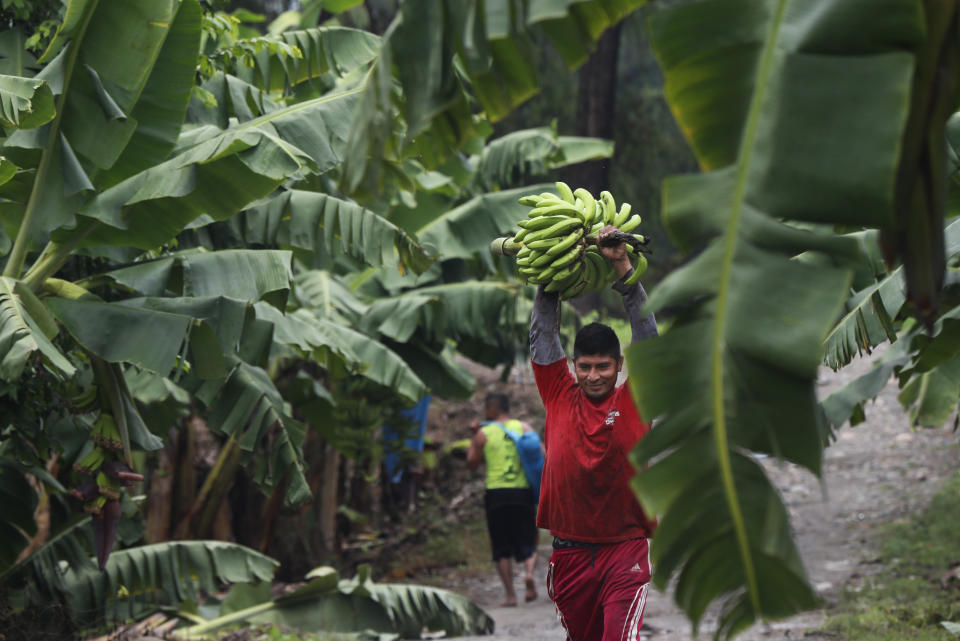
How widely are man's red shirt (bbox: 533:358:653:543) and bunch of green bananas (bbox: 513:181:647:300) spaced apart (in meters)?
0.54

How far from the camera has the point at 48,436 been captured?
21.8 ft

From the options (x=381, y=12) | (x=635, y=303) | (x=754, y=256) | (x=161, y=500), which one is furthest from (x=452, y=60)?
(x=381, y=12)

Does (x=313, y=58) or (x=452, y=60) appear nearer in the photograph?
(x=452, y=60)

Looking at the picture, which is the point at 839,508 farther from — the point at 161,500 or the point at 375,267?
the point at 375,267

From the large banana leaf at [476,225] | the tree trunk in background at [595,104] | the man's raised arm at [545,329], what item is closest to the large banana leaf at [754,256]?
the man's raised arm at [545,329]

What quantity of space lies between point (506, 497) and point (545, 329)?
19.2ft

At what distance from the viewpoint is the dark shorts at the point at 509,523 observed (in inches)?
404

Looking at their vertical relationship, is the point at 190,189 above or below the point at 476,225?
below

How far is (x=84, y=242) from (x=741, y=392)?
4.67 m

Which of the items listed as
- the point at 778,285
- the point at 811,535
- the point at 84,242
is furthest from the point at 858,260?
the point at 811,535

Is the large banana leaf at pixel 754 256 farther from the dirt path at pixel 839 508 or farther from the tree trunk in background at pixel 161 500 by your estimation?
the tree trunk in background at pixel 161 500

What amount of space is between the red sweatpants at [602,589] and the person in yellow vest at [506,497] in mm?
5568

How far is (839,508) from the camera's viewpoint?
13164 millimetres

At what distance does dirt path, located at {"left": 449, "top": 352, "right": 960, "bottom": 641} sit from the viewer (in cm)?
877
